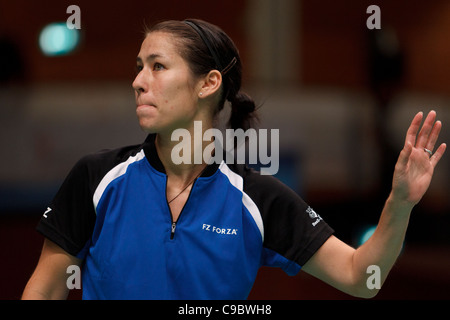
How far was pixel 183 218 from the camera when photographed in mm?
1796

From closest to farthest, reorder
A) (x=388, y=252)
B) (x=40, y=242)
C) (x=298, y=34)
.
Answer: (x=388, y=252) < (x=40, y=242) < (x=298, y=34)

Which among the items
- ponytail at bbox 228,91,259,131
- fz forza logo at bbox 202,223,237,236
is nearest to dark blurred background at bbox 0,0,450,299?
ponytail at bbox 228,91,259,131

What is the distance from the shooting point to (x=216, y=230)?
178cm

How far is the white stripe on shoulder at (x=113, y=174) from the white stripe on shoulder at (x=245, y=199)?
9.4 inches

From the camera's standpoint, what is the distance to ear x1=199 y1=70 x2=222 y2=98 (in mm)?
1871

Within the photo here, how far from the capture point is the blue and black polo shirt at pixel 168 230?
174cm

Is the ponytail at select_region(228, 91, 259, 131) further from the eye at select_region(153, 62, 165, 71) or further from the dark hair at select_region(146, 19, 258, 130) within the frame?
the eye at select_region(153, 62, 165, 71)

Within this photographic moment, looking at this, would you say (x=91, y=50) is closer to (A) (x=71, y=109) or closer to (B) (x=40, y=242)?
(A) (x=71, y=109)

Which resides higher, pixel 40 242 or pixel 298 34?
pixel 298 34

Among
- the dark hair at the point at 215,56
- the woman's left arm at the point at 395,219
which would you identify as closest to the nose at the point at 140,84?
the dark hair at the point at 215,56

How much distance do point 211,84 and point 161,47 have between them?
7.2 inches
